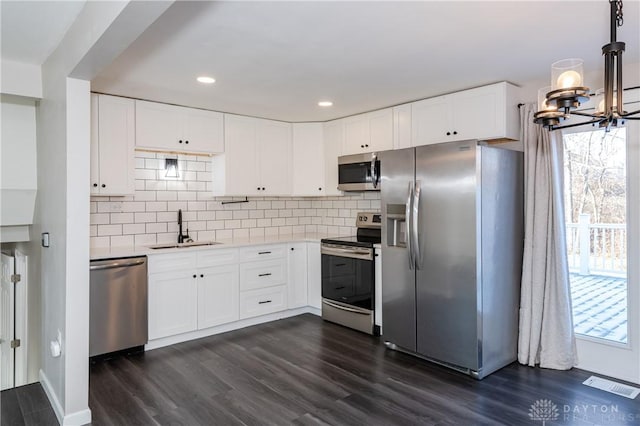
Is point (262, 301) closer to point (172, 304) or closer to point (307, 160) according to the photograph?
point (172, 304)

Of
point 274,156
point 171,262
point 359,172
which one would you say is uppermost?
point 274,156

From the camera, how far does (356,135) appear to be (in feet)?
15.2

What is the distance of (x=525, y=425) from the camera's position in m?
2.46

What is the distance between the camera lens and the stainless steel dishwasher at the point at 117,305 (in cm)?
340

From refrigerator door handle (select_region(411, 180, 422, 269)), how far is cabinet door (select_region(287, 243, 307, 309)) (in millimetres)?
1683

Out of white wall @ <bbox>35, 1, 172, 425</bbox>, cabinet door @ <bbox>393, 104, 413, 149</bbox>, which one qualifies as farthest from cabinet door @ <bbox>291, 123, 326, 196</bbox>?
white wall @ <bbox>35, 1, 172, 425</bbox>

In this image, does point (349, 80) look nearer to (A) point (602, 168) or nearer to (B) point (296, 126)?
(B) point (296, 126)

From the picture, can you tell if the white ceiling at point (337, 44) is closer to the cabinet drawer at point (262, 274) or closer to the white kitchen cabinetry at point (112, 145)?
the white kitchen cabinetry at point (112, 145)

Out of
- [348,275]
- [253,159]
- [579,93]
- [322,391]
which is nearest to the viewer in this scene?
[579,93]

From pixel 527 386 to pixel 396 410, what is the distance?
3.51ft

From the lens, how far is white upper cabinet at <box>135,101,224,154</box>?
394 centimetres

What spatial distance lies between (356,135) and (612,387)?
3179 mm

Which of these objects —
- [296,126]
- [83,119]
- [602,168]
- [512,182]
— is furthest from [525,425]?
[296,126]

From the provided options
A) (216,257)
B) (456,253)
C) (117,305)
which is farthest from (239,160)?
(456,253)
